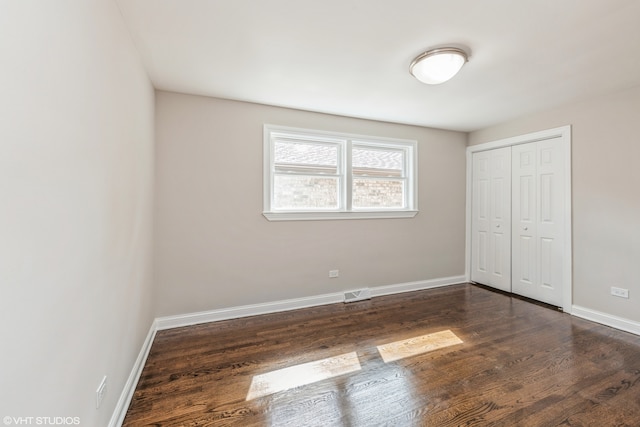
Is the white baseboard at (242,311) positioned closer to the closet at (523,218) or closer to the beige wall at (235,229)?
the beige wall at (235,229)

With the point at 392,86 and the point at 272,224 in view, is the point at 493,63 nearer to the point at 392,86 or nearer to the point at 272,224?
the point at 392,86

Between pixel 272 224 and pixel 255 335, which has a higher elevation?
pixel 272 224

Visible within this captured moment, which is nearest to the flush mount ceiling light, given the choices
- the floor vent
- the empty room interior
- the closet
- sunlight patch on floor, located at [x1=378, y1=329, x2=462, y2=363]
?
the empty room interior

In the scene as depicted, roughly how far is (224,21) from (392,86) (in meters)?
1.69

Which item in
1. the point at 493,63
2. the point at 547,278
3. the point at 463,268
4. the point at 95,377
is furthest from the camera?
the point at 463,268

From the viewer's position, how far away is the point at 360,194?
392 centimetres

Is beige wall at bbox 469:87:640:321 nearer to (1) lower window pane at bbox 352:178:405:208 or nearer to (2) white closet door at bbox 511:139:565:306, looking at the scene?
(2) white closet door at bbox 511:139:565:306

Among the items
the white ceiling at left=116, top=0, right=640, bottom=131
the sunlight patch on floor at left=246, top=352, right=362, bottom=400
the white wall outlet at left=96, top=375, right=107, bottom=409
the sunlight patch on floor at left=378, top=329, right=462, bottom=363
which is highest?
the white ceiling at left=116, top=0, right=640, bottom=131

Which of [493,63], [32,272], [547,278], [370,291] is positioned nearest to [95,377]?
[32,272]

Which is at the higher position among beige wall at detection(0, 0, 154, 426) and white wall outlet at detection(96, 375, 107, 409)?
beige wall at detection(0, 0, 154, 426)

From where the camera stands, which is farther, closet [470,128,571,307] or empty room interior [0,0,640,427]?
closet [470,128,571,307]

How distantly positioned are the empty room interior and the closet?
0.09 feet

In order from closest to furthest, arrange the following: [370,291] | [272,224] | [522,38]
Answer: [522,38], [272,224], [370,291]

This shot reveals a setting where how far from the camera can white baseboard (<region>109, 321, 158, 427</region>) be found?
5.22 ft
